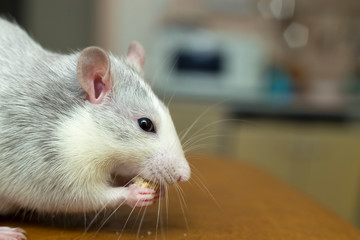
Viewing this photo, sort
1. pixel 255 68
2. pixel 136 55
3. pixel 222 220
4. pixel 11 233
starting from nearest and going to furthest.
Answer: pixel 11 233, pixel 222 220, pixel 136 55, pixel 255 68

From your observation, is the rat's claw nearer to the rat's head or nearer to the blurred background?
the rat's head

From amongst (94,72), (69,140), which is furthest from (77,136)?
(94,72)

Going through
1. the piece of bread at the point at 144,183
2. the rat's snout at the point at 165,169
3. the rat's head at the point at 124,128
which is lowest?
the piece of bread at the point at 144,183

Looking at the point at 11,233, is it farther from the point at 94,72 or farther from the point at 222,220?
the point at 222,220

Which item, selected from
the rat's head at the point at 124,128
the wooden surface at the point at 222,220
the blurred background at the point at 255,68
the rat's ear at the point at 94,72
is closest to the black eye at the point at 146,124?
the rat's head at the point at 124,128

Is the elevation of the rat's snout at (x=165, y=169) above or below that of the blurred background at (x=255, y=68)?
below

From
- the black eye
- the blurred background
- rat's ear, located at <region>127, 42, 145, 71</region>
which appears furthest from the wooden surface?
the blurred background

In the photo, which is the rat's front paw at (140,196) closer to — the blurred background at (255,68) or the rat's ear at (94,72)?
the rat's ear at (94,72)
